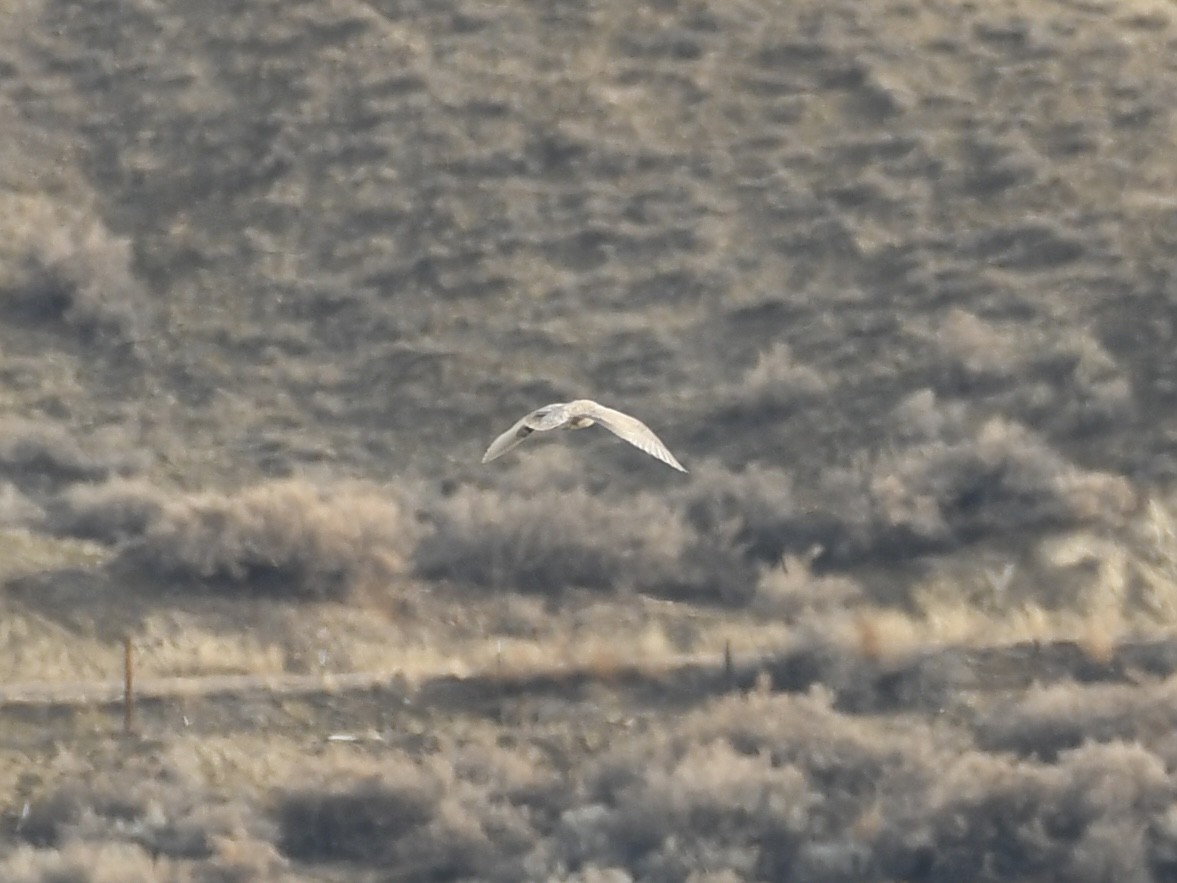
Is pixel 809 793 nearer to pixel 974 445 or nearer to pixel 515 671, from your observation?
pixel 515 671

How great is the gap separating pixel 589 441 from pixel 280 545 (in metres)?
4.02

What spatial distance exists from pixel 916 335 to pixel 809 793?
8340 millimetres

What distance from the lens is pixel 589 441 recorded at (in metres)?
25.2

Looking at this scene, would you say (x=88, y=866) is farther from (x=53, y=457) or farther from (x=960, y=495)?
(x=960, y=495)

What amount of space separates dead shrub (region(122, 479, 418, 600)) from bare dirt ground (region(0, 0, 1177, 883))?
1.8 inches

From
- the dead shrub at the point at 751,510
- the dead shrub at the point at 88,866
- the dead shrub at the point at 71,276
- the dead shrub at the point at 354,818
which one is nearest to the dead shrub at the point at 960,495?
the dead shrub at the point at 751,510

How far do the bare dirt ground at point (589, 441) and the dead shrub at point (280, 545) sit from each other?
1.8 inches

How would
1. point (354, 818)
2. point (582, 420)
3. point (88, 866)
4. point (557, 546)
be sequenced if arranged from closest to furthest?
point (582, 420), point (88, 866), point (354, 818), point (557, 546)

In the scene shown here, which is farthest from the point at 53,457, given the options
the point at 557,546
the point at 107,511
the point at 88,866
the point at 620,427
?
the point at 620,427

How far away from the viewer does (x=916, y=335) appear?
25.5m

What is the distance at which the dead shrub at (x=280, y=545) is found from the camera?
22.7m

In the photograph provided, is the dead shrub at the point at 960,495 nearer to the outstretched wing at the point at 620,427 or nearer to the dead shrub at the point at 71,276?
the outstretched wing at the point at 620,427

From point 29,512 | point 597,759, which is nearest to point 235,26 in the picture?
point 29,512

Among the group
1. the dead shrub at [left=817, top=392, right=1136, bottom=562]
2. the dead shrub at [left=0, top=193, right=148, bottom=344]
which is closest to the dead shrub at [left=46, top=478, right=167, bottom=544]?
the dead shrub at [left=0, top=193, right=148, bottom=344]
